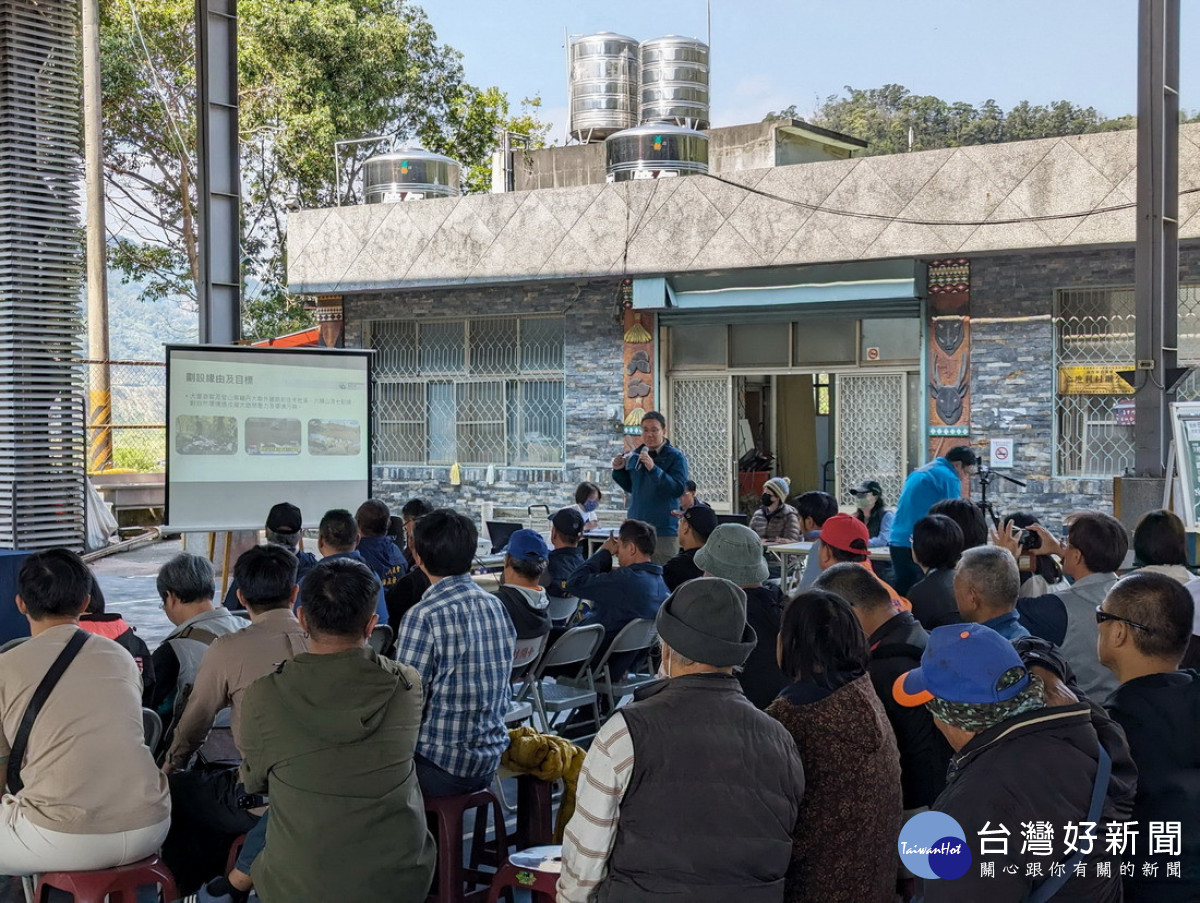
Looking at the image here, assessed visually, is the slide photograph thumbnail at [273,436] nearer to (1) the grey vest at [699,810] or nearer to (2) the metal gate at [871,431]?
(2) the metal gate at [871,431]

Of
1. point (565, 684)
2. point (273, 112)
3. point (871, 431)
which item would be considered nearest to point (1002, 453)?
point (871, 431)

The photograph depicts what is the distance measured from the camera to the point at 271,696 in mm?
3100

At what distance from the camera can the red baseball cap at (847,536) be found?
191 inches

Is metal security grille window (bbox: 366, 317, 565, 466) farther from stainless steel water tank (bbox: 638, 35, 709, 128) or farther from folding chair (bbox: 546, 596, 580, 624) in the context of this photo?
folding chair (bbox: 546, 596, 580, 624)

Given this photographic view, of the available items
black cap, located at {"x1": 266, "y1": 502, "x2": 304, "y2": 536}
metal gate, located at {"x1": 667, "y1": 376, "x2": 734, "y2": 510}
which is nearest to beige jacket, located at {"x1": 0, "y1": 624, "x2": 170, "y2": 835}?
black cap, located at {"x1": 266, "y1": 502, "x2": 304, "y2": 536}

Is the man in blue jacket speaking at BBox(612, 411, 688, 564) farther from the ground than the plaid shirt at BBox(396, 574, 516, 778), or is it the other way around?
the man in blue jacket speaking at BBox(612, 411, 688, 564)

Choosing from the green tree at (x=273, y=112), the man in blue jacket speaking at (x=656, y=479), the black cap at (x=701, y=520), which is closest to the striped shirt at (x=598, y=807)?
the black cap at (x=701, y=520)

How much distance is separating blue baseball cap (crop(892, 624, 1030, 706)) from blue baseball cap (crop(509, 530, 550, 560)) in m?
2.77

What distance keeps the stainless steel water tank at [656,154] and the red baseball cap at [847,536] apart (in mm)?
8599

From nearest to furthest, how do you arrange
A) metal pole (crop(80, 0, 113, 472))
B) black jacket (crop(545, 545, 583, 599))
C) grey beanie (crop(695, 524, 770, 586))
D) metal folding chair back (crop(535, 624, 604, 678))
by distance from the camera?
grey beanie (crop(695, 524, 770, 586)), metal folding chair back (crop(535, 624, 604, 678)), black jacket (crop(545, 545, 583, 599)), metal pole (crop(80, 0, 113, 472))

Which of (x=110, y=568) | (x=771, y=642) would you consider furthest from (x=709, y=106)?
(x=771, y=642)

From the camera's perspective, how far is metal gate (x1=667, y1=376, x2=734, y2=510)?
13.0 m

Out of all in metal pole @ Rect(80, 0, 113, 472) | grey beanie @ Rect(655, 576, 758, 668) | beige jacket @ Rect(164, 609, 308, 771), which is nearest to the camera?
grey beanie @ Rect(655, 576, 758, 668)

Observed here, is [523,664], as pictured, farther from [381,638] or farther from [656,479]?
[656,479]
